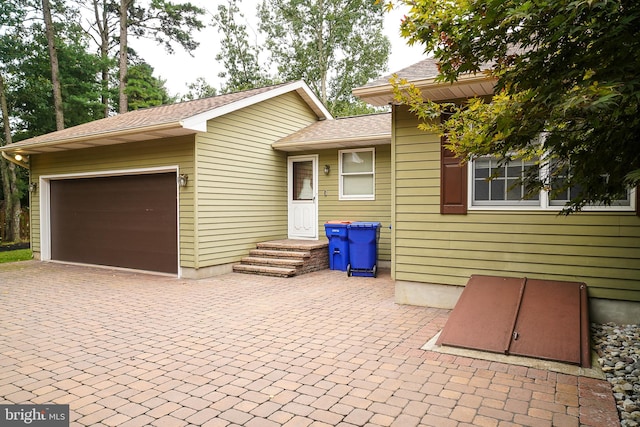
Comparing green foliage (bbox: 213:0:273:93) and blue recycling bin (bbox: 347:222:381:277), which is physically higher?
green foliage (bbox: 213:0:273:93)

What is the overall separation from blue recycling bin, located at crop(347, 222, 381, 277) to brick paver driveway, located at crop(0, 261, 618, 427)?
199cm

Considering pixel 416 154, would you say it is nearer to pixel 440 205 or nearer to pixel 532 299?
pixel 440 205

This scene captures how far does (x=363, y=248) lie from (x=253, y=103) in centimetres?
412

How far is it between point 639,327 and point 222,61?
79.6 ft

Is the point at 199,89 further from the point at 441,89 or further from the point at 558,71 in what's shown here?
the point at 558,71

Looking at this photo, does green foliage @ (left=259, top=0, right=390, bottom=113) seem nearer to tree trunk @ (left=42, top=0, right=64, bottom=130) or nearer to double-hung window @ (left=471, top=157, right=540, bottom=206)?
tree trunk @ (left=42, top=0, right=64, bottom=130)

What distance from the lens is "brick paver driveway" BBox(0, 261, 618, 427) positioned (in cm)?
276

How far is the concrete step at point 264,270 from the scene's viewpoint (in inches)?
315

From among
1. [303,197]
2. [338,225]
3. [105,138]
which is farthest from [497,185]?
[105,138]

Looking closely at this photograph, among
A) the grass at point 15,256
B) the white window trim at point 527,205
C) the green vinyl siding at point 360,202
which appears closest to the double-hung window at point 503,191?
the white window trim at point 527,205

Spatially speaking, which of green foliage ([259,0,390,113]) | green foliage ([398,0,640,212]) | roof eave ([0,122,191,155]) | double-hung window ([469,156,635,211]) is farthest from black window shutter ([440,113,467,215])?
green foliage ([259,0,390,113])

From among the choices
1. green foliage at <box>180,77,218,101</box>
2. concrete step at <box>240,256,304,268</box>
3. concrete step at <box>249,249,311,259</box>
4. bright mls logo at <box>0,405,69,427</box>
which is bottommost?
bright mls logo at <box>0,405,69,427</box>

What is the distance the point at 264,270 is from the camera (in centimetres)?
821

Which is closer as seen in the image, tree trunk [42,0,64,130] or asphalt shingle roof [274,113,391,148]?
asphalt shingle roof [274,113,391,148]
